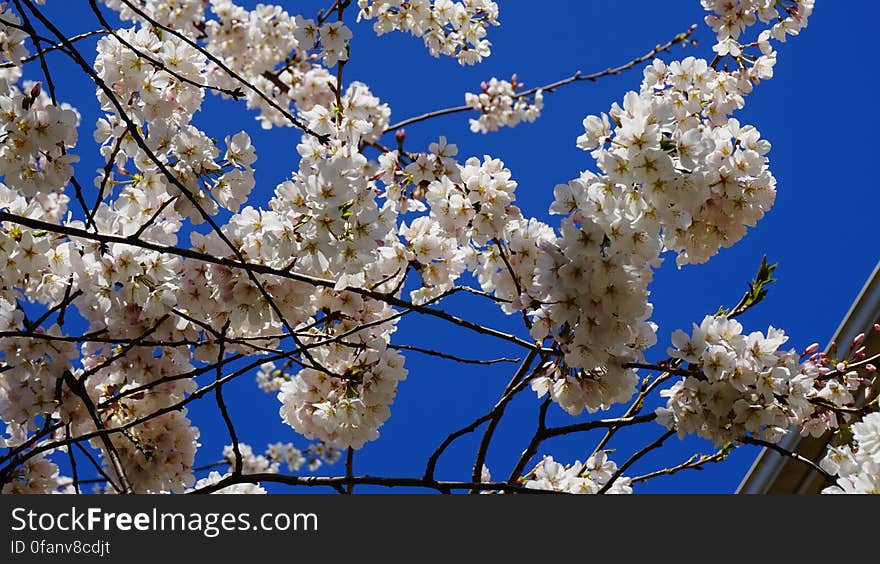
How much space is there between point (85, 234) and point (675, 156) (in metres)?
1.81

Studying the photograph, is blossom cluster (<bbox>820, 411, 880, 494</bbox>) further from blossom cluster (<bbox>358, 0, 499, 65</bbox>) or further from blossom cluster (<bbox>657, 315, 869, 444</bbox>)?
blossom cluster (<bbox>358, 0, 499, 65</bbox>)

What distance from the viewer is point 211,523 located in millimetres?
2439

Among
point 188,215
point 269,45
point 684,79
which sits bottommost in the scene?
point 188,215

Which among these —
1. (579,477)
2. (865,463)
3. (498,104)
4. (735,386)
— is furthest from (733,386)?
(498,104)

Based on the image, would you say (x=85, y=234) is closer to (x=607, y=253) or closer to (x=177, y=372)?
(x=177, y=372)

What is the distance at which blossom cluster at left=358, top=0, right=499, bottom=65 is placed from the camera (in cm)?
457

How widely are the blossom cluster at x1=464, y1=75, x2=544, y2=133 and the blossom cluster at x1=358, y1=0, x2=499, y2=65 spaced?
1551 mm

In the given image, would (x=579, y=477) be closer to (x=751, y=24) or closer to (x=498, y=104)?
(x=751, y=24)

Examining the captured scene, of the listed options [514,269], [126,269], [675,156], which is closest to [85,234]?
[126,269]

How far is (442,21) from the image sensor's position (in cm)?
491

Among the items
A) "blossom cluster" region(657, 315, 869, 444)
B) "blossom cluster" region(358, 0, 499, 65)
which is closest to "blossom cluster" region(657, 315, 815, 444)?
"blossom cluster" region(657, 315, 869, 444)

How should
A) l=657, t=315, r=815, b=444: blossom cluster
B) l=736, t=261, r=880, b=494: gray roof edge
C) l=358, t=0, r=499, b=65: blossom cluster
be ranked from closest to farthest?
l=657, t=315, r=815, b=444: blossom cluster < l=358, t=0, r=499, b=65: blossom cluster < l=736, t=261, r=880, b=494: gray roof edge

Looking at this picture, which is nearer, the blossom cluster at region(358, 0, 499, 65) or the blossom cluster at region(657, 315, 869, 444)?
the blossom cluster at region(657, 315, 869, 444)

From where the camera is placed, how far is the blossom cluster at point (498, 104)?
7.04 metres
